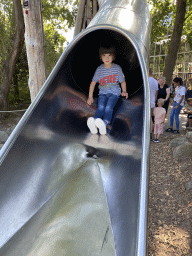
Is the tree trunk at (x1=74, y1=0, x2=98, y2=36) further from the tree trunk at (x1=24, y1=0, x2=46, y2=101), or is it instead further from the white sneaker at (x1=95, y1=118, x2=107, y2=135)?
the white sneaker at (x1=95, y1=118, x2=107, y2=135)

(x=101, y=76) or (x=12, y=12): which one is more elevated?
(x=12, y=12)

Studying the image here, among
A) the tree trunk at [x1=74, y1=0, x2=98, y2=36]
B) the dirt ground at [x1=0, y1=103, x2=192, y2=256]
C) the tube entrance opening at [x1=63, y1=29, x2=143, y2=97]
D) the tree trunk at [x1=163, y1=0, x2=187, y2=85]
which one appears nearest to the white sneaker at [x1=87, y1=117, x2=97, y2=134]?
the tube entrance opening at [x1=63, y1=29, x2=143, y2=97]

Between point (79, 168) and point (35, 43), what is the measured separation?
2.40 metres

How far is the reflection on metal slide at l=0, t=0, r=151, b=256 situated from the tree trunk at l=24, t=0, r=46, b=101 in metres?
0.93

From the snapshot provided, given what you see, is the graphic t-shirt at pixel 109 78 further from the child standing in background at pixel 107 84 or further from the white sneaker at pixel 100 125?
the white sneaker at pixel 100 125

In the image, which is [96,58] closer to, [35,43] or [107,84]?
[107,84]

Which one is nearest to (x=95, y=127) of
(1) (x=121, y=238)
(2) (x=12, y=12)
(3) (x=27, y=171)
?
(3) (x=27, y=171)

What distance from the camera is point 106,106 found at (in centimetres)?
327

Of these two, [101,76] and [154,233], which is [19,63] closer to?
[101,76]

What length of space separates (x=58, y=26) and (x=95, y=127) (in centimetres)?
1702

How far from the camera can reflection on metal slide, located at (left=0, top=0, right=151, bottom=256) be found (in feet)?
6.18

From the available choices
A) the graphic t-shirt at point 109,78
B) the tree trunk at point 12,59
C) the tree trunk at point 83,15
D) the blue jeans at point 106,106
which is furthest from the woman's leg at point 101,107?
the tree trunk at point 12,59

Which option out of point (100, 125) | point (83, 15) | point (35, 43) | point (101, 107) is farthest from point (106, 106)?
point (83, 15)

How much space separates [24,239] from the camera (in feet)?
6.30
